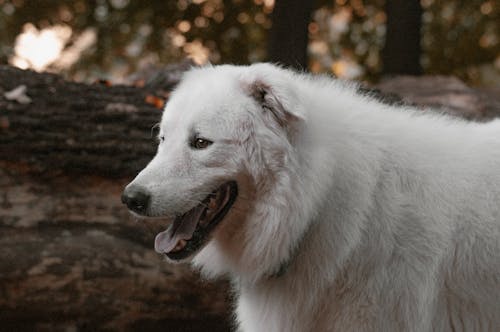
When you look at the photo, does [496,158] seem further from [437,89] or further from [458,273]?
[437,89]

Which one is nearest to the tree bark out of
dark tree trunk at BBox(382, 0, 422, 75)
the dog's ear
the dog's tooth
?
the dog's tooth

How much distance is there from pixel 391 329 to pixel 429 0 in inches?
412

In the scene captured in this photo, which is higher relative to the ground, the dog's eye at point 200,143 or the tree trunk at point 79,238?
the dog's eye at point 200,143

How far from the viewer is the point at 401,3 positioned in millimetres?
10945

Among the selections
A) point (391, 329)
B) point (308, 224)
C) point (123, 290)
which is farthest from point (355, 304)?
point (123, 290)

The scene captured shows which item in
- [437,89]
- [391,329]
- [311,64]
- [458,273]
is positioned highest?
[458,273]

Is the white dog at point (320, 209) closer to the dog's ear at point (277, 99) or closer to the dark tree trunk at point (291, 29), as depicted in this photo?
the dog's ear at point (277, 99)

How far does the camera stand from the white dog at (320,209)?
3.59 m

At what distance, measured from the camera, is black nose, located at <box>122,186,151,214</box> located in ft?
11.4

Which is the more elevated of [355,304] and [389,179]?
[389,179]

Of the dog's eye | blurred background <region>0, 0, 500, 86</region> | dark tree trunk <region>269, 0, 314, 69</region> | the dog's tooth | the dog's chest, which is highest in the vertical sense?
the dog's eye

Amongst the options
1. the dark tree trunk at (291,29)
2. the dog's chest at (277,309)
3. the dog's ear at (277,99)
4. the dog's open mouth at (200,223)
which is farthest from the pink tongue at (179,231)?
the dark tree trunk at (291,29)

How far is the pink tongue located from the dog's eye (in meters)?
0.30

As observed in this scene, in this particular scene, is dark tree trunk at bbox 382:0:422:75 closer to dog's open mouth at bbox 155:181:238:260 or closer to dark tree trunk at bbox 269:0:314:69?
dark tree trunk at bbox 269:0:314:69
